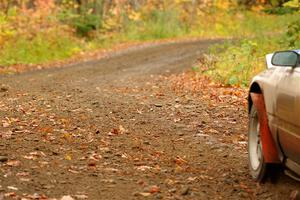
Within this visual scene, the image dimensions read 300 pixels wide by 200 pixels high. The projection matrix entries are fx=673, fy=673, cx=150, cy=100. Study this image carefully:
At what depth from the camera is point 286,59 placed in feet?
19.4

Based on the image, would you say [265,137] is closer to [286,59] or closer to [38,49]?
[286,59]

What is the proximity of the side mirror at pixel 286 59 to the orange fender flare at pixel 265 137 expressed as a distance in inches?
28.9

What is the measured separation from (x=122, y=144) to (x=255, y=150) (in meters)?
2.19

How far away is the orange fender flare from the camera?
645 centimetres

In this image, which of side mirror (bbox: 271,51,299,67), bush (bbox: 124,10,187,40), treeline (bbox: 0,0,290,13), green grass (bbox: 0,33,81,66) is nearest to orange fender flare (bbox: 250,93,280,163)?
side mirror (bbox: 271,51,299,67)

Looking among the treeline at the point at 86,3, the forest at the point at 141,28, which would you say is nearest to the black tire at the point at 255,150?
the forest at the point at 141,28

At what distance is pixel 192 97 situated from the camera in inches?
538

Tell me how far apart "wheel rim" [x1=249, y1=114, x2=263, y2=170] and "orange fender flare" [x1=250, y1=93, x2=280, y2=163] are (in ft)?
1.05

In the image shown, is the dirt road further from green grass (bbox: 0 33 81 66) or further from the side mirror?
green grass (bbox: 0 33 81 66)

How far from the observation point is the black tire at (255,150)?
6.79m

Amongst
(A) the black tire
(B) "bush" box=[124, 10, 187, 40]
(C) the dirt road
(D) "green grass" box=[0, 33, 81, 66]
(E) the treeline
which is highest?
(A) the black tire

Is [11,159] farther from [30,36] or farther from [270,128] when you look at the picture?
[30,36]

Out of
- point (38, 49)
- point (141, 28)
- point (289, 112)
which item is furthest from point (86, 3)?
point (289, 112)

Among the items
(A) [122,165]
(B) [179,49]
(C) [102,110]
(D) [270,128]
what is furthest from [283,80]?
(B) [179,49]
